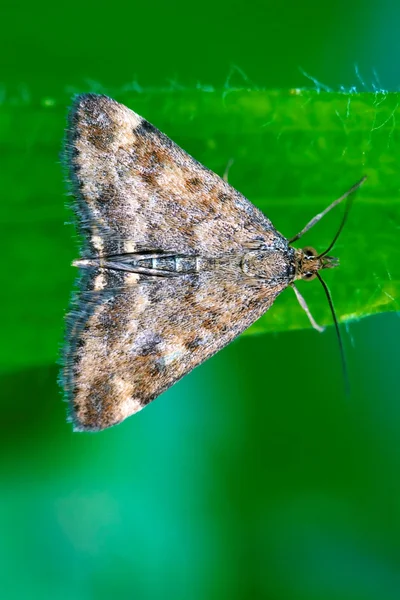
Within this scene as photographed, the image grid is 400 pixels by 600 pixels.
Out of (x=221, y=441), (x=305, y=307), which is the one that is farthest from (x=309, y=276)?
(x=221, y=441)

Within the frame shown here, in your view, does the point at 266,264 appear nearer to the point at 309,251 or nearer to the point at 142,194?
the point at 309,251

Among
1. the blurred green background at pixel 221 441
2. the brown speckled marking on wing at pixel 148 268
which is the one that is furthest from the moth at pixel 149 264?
the blurred green background at pixel 221 441

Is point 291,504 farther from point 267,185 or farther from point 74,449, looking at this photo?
point 267,185

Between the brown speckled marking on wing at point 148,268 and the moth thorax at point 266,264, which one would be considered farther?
the moth thorax at point 266,264

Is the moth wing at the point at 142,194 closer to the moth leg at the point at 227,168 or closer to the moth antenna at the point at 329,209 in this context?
the moth leg at the point at 227,168

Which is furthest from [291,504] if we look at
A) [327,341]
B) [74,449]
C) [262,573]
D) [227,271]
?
[227,271]

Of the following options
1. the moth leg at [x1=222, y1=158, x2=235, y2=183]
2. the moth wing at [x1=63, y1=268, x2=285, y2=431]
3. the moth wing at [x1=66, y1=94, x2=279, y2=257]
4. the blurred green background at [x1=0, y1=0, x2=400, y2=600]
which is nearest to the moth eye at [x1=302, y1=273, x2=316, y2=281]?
the moth wing at [x1=63, y1=268, x2=285, y2=431]
